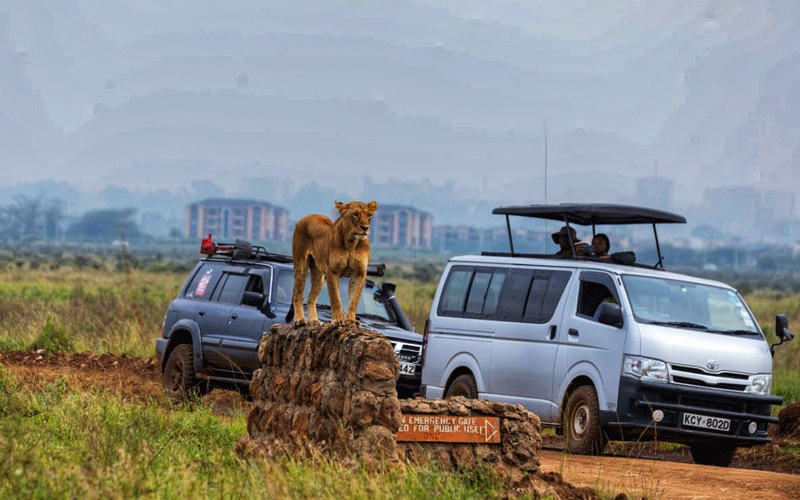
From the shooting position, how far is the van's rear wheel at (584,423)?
13.8 meters

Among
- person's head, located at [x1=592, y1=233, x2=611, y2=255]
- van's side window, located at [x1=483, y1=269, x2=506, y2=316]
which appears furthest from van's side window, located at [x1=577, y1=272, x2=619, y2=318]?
person's head, located at [x1=592, y1=233, x2=611, y2=255]

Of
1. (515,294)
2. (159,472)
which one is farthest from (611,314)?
(159,472)

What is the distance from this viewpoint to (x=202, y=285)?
1923cm

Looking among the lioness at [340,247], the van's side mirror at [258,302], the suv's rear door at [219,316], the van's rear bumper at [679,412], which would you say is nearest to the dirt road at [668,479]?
the van's rear bumper at [679,412]

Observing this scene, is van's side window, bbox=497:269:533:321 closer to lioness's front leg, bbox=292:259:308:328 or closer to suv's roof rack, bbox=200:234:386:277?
suv's roof rack, bbox=200:234:386:277

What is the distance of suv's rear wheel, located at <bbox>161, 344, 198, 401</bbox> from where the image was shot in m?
18.1

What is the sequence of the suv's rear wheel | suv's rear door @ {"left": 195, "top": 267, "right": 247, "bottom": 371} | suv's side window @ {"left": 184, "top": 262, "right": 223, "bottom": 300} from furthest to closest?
suv's side window @ {"left": 184, "top": 262, "right": 223, "bottom": 300}, the suv's rear wheel, suv's rear door @ {"left": 195, "top": 267, "right": 247, "bottom": 371}

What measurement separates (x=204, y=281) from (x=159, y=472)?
31.9 ft

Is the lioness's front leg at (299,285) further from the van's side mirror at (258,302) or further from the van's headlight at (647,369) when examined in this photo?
the van's side mirror at (258,302)

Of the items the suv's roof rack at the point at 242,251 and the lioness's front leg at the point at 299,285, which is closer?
the lioness's front leg at the point at 299,285

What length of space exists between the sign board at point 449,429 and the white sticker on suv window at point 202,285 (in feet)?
30.1

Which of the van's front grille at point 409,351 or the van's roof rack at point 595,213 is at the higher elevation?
the van's roof rack at point 595,213

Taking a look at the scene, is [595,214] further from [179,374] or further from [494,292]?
[179,374]

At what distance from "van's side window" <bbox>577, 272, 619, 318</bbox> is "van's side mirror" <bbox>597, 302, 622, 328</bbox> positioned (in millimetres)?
678
